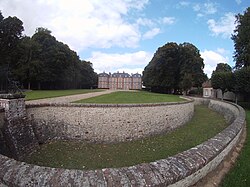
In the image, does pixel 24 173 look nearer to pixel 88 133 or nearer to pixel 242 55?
pixel 88 133

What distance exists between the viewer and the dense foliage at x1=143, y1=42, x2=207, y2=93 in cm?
3581

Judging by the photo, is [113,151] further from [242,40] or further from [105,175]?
[242,40]

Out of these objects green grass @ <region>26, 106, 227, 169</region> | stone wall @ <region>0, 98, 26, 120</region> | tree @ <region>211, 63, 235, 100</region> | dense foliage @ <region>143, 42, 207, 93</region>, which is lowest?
green grass @ <region>26, 106, 227, 169</region>

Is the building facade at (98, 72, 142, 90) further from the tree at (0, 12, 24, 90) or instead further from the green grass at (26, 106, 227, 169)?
the green grass at (26, 106, 227, 169)

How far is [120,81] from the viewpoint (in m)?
94.2

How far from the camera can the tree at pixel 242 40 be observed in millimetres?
27391

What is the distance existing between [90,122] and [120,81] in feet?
270

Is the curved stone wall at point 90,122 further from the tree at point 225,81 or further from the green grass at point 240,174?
the tree at point 225,81

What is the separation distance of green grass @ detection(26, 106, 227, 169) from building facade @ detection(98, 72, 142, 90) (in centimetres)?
7936

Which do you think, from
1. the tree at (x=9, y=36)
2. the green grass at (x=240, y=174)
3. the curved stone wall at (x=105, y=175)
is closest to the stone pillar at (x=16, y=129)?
the curved stone wall at (x=105, y=175)

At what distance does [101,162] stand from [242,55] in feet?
86.9

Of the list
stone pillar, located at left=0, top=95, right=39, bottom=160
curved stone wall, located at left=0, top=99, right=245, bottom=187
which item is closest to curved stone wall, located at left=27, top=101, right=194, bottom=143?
stone pillar, located at left=0, top=95, right=39, bottom=160

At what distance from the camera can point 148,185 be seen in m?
2.31

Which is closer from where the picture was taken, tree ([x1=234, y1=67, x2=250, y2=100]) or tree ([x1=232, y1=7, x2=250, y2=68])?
tree ([x1=234, y1=67, x2=250, y2=100])
